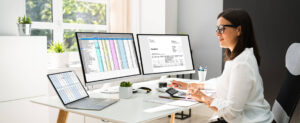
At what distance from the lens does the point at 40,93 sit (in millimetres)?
2760

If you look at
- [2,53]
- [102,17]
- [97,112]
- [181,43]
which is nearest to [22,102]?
[2,53]

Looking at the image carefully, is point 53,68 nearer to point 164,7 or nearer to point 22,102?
point 22,102

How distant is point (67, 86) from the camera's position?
1.90 m

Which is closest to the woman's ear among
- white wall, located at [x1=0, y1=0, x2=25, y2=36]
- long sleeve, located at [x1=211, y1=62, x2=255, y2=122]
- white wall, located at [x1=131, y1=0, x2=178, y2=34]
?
long sleeve, located at [x1=211, y1=62, x2=255, y2=122]

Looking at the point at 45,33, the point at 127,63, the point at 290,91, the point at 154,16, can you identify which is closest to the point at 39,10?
the point at 45,33

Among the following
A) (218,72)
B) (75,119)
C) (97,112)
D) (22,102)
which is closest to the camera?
(97,112)

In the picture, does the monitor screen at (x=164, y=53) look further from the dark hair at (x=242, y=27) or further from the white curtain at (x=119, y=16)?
the white curtain at (x=119, y=16)

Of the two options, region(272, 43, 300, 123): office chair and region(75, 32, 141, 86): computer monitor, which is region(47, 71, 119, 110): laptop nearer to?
region(75, 32, 141, 86): computer monitor

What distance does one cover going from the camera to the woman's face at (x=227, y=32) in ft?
6.00

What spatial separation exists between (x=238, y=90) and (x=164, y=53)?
1.04 m

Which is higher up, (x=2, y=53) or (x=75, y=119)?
(x=2, y=53)

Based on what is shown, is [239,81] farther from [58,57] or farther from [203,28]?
[203,28]

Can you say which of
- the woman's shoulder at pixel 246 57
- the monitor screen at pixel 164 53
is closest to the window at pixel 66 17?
the monitor screen at pixel 164 53

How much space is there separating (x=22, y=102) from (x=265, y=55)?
2.52 meters
